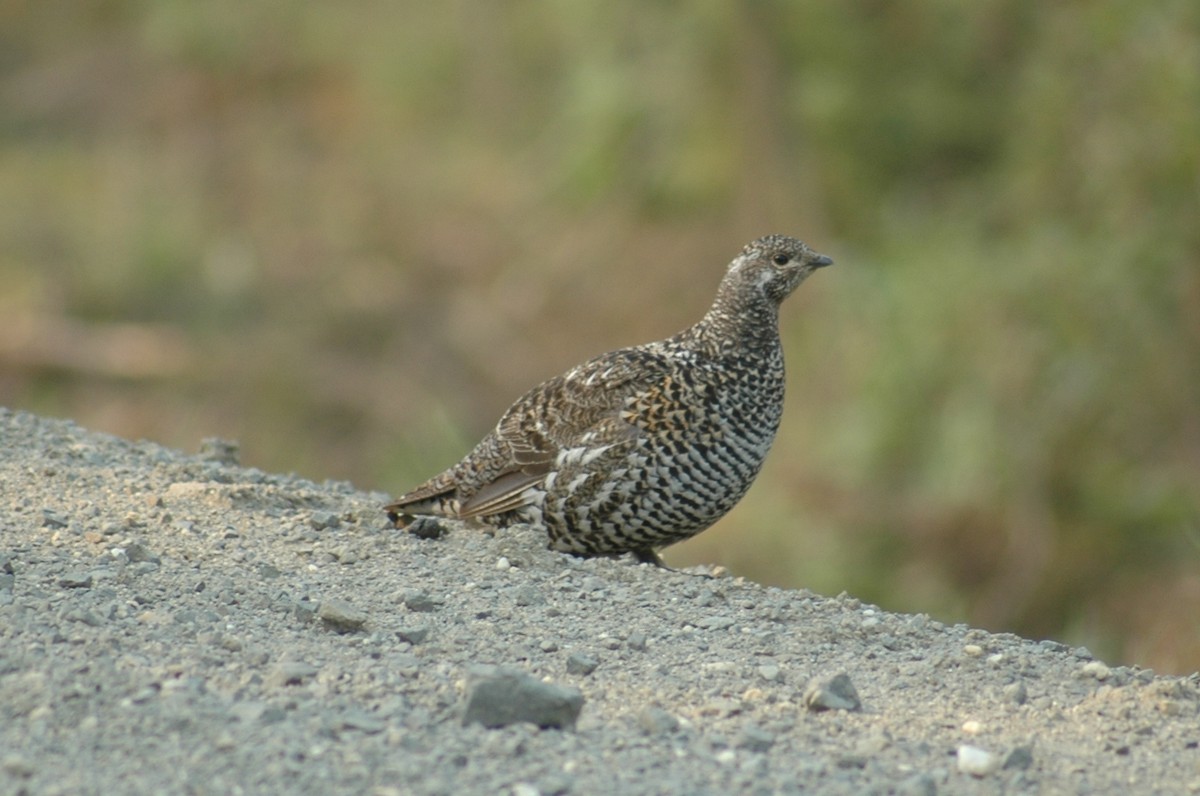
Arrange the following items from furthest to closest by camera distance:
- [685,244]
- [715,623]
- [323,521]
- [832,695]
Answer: [685,244], [323,521], [715,623], [832,695]

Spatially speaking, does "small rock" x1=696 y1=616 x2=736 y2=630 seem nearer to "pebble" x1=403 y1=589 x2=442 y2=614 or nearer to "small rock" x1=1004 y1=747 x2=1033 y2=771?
"pebble" x1=403 y1=589 x2=442 y2=614

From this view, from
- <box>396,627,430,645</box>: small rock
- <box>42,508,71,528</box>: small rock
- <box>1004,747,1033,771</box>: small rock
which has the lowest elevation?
<box>1004,747,1033,771</box>: small rock

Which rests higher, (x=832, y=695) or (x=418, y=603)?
(x=418, y=603)

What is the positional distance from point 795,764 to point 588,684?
0.77m

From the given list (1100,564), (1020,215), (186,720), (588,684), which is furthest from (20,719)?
(1020,215)

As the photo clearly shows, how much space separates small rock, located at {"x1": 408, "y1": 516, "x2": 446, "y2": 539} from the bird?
33mm

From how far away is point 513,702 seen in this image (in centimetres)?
409

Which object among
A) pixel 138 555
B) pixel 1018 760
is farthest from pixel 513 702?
pixel 138 555

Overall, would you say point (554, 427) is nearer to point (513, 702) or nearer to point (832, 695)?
point (832, 695)

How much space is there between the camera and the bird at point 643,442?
6312 millimetres

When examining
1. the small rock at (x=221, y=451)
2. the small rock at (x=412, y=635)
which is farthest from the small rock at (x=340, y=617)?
the small rock at (x=221, y=451)

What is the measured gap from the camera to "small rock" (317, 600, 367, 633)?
4852 mm

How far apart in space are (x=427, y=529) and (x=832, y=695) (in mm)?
2393

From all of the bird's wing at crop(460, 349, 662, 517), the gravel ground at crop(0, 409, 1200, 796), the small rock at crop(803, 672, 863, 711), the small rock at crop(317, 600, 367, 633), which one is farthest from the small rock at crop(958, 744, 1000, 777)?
the bird's wing at crop(460, 349, 662, 517)
